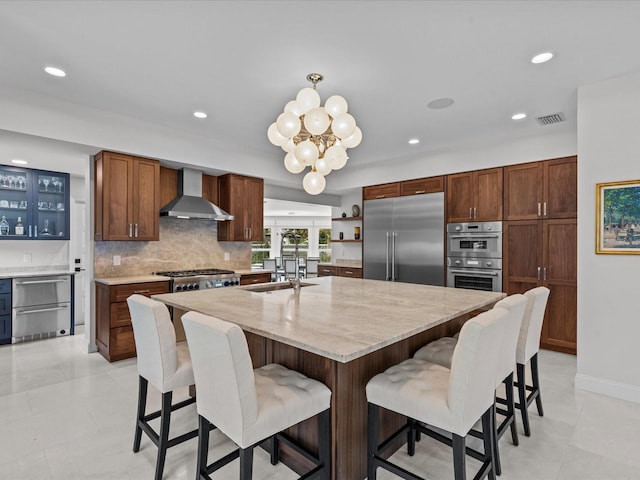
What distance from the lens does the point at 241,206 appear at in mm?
5191

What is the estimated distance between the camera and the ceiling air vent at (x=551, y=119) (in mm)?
3581

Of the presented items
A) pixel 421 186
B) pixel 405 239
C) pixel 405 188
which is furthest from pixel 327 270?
pixel 421 186

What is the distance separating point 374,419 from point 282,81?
260 centimetres

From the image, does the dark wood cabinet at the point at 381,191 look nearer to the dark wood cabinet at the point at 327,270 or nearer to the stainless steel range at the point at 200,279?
the dark wood cabinet at the point at 327,270

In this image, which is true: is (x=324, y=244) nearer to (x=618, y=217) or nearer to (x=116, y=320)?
(x=116, y=320)

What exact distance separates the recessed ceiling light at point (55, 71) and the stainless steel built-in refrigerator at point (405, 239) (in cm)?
426

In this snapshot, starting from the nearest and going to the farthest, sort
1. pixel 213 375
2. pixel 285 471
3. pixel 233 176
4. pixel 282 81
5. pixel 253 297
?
pixel 213 375 < pixel 285 471 < pixel 253 297 < pixel 282 81 < pixel 233 176

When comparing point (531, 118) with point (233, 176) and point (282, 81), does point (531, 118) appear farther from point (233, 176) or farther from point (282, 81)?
point (233, 176)

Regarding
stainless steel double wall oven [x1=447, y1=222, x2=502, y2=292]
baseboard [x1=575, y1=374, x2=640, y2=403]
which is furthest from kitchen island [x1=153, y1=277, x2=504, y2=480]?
stainless steel double wall oven [x1=447, y1=222, x2=502, y2=292]

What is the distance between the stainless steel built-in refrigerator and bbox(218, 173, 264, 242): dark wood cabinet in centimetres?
183

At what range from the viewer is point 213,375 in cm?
141

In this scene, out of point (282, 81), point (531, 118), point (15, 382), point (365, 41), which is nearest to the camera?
point (365, 41)

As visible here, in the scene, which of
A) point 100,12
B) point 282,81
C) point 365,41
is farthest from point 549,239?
point 100,12

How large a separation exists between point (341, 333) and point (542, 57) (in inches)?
98.8
